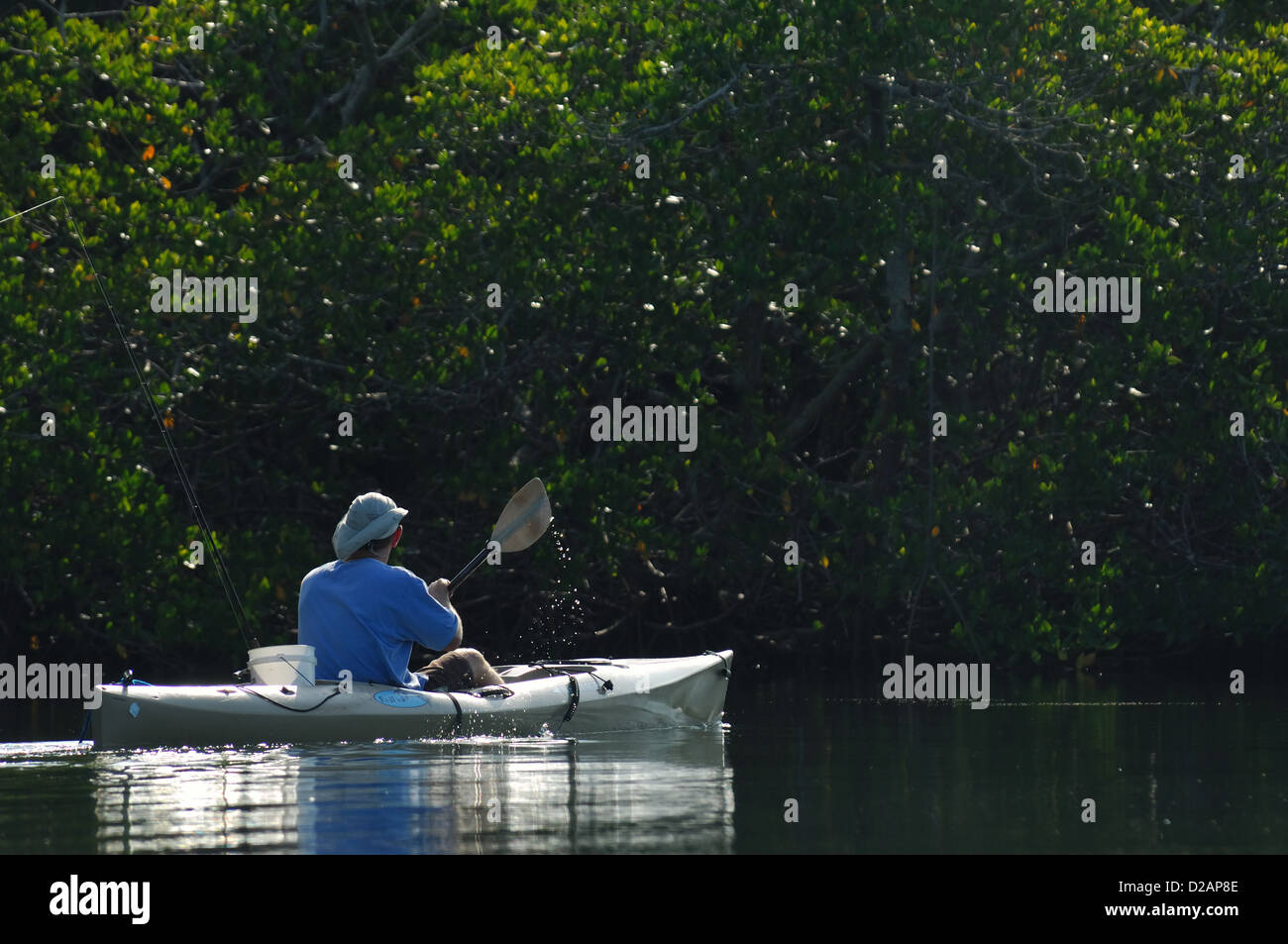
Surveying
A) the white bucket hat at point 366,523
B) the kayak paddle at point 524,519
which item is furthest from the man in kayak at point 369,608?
the kayak paddle at point 524,519

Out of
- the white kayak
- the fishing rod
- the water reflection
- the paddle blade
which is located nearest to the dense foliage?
the fishing rod

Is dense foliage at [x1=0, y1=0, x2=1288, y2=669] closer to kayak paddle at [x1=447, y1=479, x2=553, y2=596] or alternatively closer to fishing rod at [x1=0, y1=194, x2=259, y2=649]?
fishing rod at [x1=0, y1=194, x2=259, y2=649]

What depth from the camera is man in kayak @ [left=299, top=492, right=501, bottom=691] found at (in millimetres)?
10383

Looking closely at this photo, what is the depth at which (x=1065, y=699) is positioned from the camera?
14203mm

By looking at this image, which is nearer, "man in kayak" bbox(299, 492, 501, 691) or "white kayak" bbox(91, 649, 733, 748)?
"white kayak" bbox(91, 649, 733, 748)

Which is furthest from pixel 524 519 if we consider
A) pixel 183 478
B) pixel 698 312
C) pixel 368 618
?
pixel 698 312

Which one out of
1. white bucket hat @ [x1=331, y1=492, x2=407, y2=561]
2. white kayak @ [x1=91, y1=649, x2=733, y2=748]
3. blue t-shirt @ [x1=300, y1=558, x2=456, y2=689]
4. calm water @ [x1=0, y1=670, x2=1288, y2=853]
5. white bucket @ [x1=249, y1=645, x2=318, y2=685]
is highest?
white bucket hat @ [x1=331, y1=492, x2=407, y2=561]

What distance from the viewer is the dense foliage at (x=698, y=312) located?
631 inches

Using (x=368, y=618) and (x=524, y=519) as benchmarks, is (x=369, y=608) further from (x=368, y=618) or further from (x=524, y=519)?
(x=524, y=519)

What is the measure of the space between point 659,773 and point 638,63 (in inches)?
327

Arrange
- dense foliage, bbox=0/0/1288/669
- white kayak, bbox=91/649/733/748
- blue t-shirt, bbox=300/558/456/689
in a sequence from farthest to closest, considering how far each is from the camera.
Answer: dense foliage, bbox=0/0/1288/669, blue t-shirt, bbox=300/558/456/689, white kayak, bbox=91/649/733/748

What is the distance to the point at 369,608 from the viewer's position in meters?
10.4
